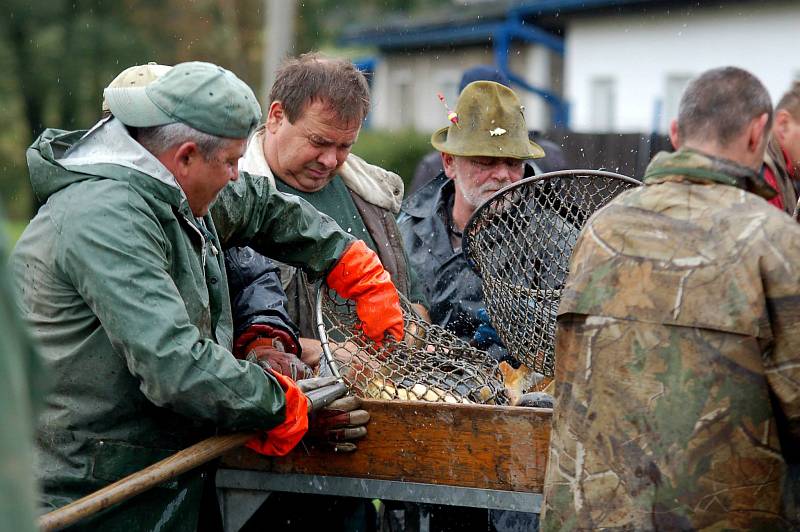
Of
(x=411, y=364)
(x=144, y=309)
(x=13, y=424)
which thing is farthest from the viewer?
(x=411, y=364)

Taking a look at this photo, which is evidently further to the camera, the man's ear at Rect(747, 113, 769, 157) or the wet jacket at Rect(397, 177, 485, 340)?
the wet jacket at Rect(397, 177, 485, 340)

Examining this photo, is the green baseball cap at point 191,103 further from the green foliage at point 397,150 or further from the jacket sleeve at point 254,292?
the green foliage at point 397,150

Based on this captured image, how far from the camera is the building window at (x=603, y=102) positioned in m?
19.8

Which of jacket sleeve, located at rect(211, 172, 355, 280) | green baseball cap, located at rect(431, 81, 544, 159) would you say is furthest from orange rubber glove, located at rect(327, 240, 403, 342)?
green baseball cap, located at rect(431, 81, 544, 159)

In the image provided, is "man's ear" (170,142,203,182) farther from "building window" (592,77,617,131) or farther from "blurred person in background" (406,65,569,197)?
"building window" (592,77,617,131)

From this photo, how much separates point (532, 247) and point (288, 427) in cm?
112

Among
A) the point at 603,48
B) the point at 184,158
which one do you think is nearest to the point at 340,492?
the point at 184,158

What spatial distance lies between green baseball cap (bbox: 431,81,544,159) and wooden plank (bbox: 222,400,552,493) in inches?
65.2

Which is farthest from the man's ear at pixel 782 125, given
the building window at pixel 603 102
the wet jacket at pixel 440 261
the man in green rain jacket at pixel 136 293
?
the building window at pixel 603 102

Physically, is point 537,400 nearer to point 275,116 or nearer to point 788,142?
point 788,142

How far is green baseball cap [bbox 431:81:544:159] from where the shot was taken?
16.4 ft

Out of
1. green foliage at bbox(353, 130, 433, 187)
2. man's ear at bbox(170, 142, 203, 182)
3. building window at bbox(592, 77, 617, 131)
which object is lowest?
green foliage at bbox(353, 130, 433, 187)

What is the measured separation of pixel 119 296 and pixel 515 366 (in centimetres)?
174

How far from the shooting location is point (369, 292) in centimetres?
406
